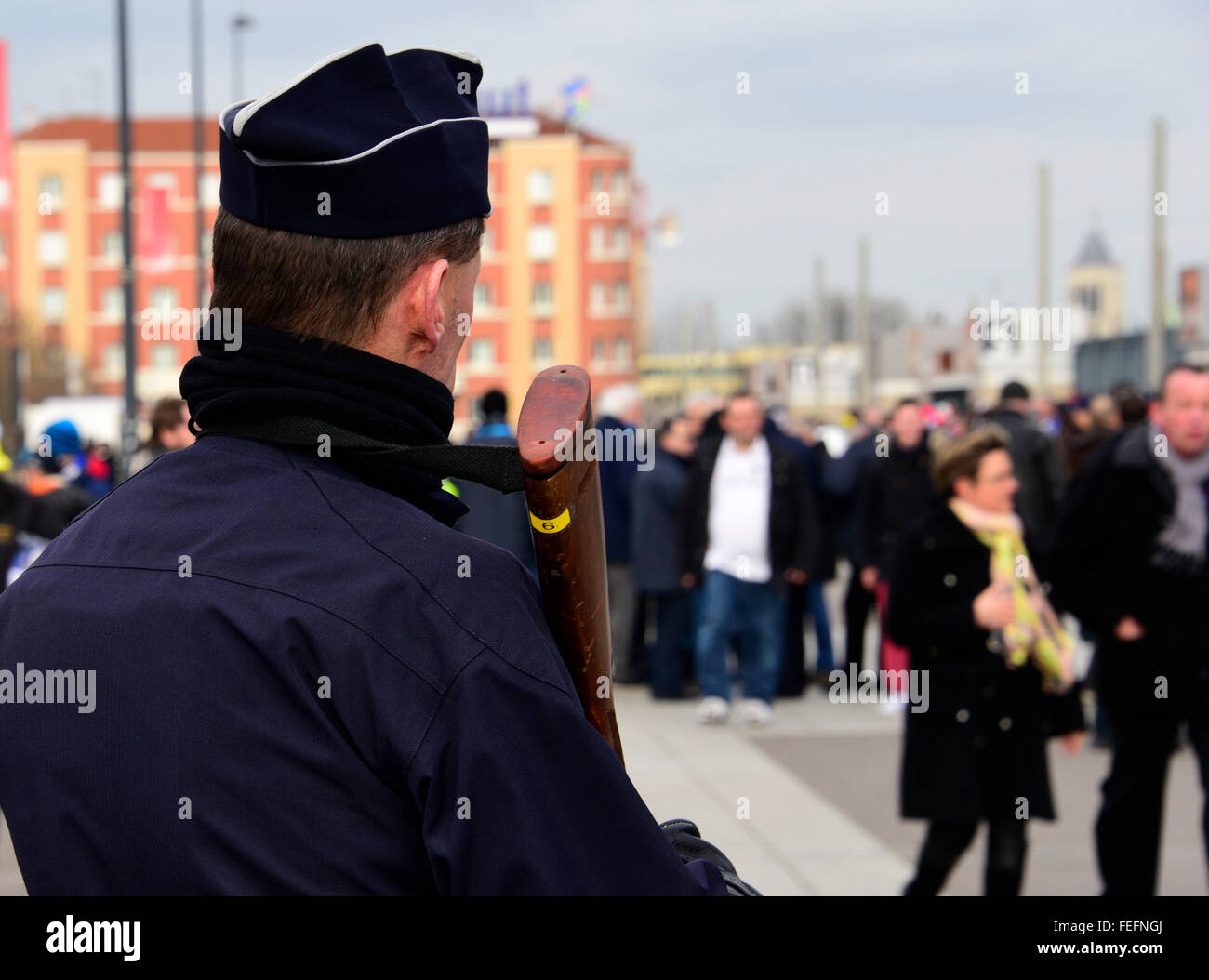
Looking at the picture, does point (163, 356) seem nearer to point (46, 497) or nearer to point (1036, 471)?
point (1036, 471)

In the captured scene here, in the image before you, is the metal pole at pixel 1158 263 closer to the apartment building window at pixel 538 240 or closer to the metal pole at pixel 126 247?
the metal pole at pixel 126 247

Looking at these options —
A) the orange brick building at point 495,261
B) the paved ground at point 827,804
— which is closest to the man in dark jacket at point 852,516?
the paved ground at point 827,804

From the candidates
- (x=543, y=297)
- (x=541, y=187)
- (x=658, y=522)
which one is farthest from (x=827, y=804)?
(x=541, y=187)

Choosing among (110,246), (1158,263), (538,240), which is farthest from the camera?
(110,246)

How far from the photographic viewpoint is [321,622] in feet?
4.50

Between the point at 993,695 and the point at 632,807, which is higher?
the point at 632,807

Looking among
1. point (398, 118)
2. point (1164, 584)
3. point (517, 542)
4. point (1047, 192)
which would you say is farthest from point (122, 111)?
point (1047, 192)

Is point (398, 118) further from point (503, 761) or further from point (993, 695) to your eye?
point (993, 695)

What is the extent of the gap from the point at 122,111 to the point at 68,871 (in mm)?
15880

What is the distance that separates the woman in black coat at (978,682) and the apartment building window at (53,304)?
78.9m

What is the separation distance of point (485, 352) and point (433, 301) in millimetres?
76705

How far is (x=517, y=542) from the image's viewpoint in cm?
955
